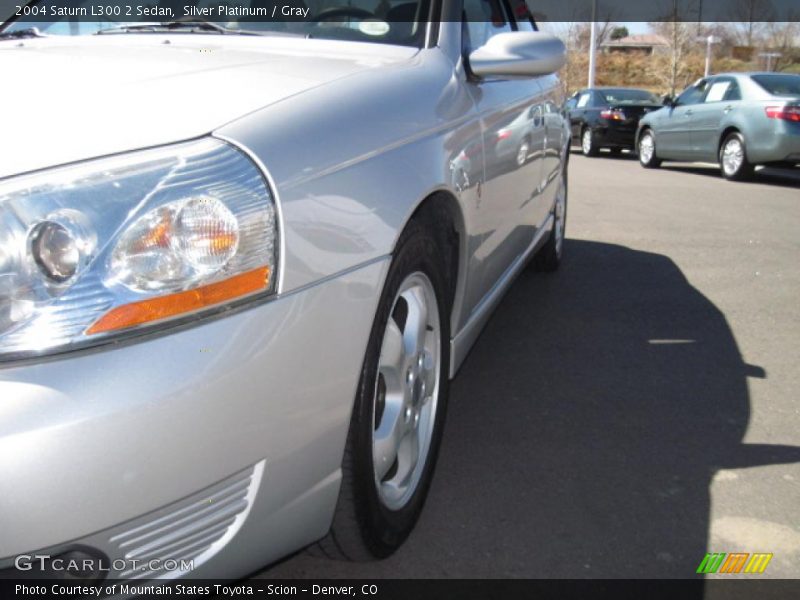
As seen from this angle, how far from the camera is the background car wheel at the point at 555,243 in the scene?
555cm

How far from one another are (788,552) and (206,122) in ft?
6.41

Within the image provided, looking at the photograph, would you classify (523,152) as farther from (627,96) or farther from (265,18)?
(627,96)

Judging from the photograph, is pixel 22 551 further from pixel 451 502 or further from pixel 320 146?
pixel 451 502

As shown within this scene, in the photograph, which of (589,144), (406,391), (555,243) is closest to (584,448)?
(406,391)

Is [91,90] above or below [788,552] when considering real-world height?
above

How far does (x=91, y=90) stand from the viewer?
190 cm

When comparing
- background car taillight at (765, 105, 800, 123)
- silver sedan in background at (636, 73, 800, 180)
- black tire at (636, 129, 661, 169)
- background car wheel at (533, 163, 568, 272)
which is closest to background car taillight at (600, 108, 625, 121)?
black tire at (636, 129, 661, 169)

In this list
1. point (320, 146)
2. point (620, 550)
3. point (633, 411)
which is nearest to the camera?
point (320, 146)

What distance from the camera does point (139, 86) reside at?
1944mm

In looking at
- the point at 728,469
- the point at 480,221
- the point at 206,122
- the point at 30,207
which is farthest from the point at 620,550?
the point at 30,207

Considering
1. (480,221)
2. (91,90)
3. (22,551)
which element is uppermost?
(91,90)

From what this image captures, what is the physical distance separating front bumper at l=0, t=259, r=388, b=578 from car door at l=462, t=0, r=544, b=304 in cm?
122

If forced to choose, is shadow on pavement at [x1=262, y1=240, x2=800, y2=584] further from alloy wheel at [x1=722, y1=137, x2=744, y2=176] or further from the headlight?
alloy wheel at [x1=722, y1=137, x2=744, y2=176]

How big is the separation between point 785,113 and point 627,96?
6.86 m
